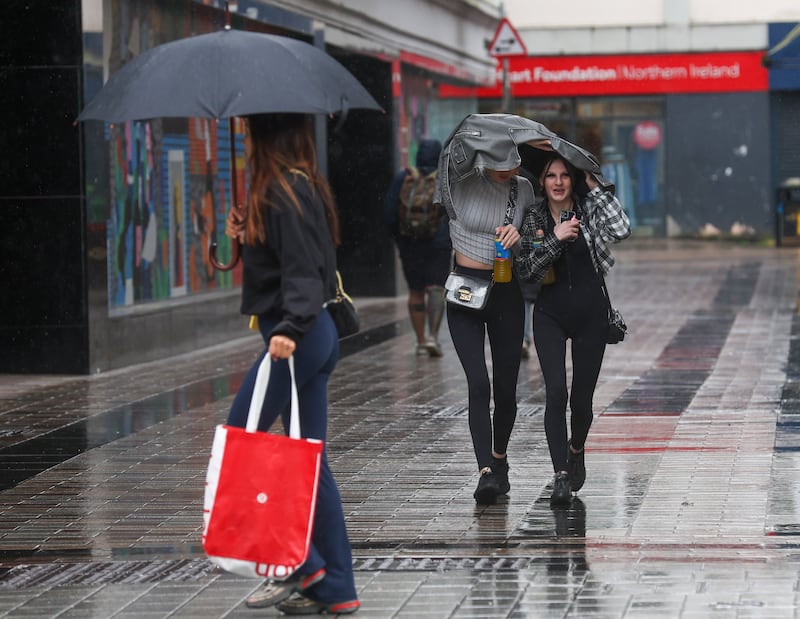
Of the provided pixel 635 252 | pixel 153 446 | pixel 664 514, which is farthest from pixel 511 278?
pixel 635 252

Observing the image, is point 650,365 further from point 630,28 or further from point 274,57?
point 630,28

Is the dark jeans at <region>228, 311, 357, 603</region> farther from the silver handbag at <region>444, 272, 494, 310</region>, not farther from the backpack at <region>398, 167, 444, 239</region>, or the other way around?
the backpack at <region>398, 167, 444, 239</region>

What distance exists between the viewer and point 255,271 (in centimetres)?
544

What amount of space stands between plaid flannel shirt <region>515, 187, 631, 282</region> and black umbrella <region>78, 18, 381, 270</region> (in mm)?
1226

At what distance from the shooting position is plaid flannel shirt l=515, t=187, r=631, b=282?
23.4 ft

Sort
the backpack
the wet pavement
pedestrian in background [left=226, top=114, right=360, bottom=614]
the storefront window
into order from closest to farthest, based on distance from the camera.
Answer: pedestrian in background [left=226, top=114, right=360, bottom=614] < the wet pavement < the backpack < the storefront window

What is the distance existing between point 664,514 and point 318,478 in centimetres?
222

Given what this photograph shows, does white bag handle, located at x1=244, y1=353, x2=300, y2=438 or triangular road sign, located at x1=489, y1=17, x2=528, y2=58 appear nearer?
white bag handle, located at x1=244, y1=353, x2=300, y2=438

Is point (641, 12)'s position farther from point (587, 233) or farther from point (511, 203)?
point (587, 233)

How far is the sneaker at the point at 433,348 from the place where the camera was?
1345cm

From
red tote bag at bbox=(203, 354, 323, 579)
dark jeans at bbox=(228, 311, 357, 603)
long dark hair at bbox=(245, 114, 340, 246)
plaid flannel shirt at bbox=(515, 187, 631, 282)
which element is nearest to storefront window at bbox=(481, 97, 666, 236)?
plaid flannel shirt at bbox=(515, 187, 631, 282)

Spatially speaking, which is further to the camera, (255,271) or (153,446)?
(153,446)

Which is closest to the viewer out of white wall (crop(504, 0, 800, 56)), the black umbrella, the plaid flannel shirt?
the black umbrella

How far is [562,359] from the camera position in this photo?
7.34 meters
